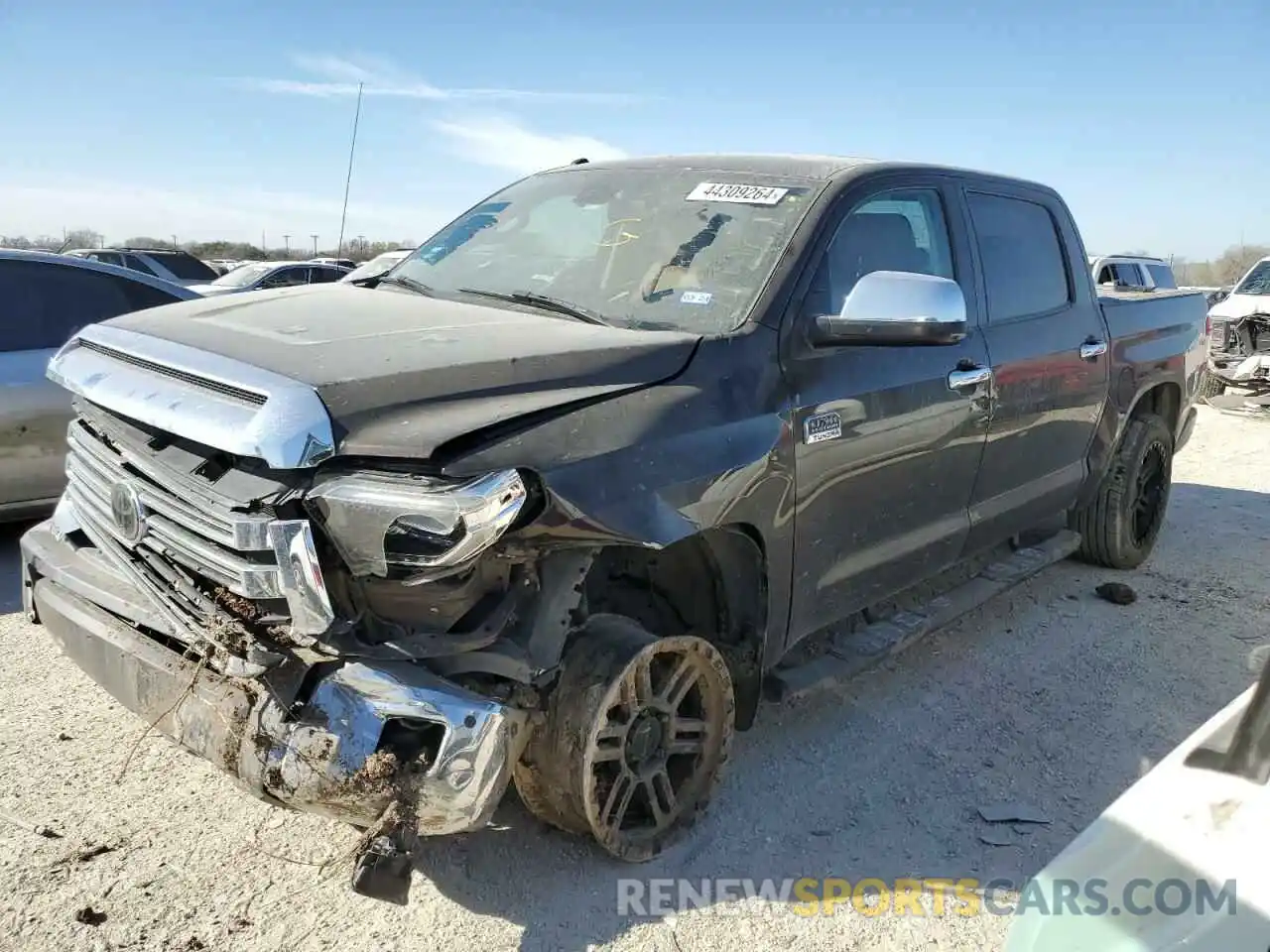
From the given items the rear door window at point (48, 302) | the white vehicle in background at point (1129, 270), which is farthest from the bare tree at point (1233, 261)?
the rear door window at point (48, 302)

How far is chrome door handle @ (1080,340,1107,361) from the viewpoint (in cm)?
471

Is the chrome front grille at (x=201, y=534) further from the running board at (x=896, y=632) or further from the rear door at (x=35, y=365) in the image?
the rear door at (x=35, y=365)

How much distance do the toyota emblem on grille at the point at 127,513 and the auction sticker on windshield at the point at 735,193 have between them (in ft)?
6.61

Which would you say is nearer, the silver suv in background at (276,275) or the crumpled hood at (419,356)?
the crumpled hood at (419,356)

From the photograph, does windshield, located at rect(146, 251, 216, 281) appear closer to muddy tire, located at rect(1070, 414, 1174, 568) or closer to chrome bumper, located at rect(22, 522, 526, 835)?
muddy tire, located at rect(1070, 414, 1174, 568)

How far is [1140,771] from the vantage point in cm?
357

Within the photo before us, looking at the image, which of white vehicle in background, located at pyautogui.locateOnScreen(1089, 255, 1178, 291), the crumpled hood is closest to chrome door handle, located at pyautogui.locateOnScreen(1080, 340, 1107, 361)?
the crumpled hood

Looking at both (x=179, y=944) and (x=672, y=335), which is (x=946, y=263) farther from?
(x=179, y=944)

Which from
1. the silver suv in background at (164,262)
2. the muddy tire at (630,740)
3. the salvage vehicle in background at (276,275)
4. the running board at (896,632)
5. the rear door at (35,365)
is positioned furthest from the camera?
the silver suv in background at (164,262)

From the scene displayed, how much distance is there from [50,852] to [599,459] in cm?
191

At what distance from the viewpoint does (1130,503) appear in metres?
5.60

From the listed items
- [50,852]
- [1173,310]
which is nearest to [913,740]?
[50,852]

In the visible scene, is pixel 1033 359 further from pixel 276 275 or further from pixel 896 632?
pixel 276 275

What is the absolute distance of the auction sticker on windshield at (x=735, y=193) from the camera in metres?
3.41
